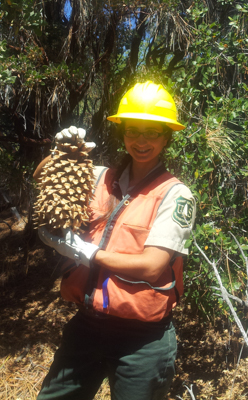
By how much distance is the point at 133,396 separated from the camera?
1515mm

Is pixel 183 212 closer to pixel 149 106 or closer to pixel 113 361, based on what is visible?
pixel 149 106

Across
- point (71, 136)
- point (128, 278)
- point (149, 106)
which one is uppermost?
point (149, 106)

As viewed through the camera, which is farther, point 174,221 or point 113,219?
point 113,219

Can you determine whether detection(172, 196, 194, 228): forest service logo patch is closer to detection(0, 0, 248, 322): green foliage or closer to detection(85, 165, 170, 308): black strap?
detection(85, 165, 170, 308): black strap

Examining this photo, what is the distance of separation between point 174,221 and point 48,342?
2.23 metres

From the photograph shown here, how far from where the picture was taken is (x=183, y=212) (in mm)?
1507

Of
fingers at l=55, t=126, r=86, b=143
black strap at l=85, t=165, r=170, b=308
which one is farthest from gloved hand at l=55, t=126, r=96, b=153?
black strap at l=85, t=165, r=170, b=308

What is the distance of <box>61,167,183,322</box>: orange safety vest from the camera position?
1.46 meters

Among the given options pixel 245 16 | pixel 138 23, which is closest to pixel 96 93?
pixel 138 23

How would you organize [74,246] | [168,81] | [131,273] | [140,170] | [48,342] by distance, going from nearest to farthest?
[131,273], [74,246], [140,170], [168,81], [48,342]

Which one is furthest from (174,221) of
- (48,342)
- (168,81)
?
(48,342)

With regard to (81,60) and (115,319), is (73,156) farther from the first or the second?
(81,60)

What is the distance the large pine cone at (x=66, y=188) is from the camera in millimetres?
1529

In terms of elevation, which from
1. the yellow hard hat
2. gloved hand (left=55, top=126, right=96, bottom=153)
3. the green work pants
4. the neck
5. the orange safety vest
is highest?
the yellow hard hat
